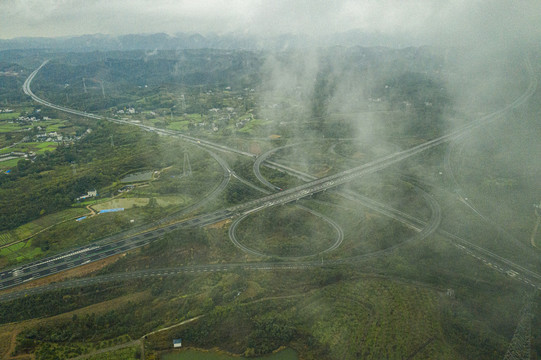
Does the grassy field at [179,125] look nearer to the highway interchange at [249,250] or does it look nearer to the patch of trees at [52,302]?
the highway interchange at [249,250]

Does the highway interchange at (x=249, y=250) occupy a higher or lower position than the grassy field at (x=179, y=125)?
lower

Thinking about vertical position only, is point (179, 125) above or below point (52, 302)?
above

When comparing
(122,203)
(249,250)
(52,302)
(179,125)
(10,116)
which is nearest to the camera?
(52,302)

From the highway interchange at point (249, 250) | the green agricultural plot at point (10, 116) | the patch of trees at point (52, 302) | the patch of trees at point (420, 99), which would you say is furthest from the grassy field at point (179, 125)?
the patch of trees at point (52, 302)

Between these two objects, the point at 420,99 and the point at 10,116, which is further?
the point at 420,99

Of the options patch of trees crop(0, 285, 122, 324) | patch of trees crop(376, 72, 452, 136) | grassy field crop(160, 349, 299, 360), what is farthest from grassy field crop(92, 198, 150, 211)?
patch of trees crop(376, 72, 452, 136)

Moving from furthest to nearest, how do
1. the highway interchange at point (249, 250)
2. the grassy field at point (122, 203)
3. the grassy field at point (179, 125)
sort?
the grassy field at point (179, 125) < the grassy field at point (122, 203) < the highway interchange at point (249, 250)

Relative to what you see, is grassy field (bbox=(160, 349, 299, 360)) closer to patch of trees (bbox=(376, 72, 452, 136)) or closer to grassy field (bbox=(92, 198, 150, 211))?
grassy field (bbox=(92, 198, 150, 211))

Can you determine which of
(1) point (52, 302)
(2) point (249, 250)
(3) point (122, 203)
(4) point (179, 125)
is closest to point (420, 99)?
(4) point (179, 125)

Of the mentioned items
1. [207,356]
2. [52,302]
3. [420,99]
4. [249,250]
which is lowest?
[207,356]

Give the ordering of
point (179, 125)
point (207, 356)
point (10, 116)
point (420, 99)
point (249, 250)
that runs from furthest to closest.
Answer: point (420, 99), point (10, 116), point (179, 125), point (249, 250), point (207, 356)

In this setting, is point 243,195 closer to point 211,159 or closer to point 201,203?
point 201,203

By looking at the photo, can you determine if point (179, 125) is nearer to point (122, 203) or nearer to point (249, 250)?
point (122, 203)
